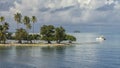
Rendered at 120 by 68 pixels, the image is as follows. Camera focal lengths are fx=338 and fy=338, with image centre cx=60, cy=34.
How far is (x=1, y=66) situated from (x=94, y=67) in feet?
107

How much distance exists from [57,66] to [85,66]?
33.7 feet

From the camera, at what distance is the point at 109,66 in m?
123

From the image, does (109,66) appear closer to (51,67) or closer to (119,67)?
(119,67)

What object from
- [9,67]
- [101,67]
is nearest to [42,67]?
[9,67]

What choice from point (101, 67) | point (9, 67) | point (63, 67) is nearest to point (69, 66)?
point (63, 67)

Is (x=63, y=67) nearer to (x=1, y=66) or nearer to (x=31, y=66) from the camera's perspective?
(x=31, y=66)

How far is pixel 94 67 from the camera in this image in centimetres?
11812

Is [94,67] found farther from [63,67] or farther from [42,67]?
[42,67]

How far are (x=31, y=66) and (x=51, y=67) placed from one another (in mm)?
7807

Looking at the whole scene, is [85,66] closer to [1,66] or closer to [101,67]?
[101,67]

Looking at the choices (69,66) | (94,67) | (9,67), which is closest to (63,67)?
(69,66)

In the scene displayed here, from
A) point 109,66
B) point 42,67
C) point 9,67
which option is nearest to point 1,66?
point 9,67

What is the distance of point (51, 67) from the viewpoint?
119 m

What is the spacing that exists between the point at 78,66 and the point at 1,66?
2733 cm
